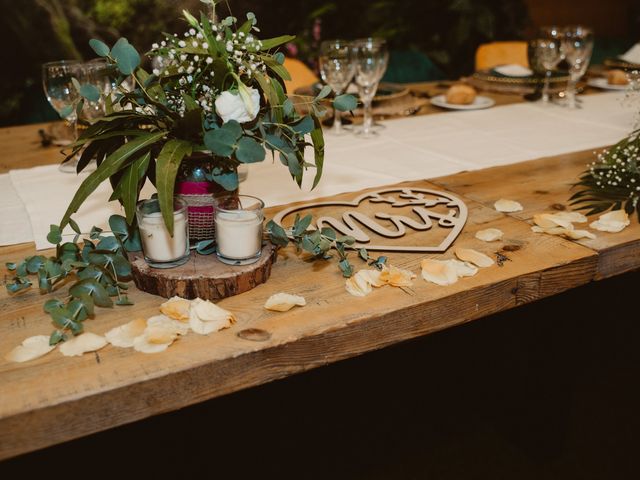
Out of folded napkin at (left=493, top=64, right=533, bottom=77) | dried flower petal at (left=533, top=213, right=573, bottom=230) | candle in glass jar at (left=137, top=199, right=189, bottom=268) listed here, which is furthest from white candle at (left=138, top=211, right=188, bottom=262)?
folded napkin at (left=493, top=64, right=533, bottom=77)

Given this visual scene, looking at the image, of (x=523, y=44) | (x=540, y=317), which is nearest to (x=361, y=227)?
(x=540, y=317)

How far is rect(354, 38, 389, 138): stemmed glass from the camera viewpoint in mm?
1660

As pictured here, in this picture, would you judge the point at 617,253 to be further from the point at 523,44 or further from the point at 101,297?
the point at 523,44

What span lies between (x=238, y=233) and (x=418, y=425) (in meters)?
1.07

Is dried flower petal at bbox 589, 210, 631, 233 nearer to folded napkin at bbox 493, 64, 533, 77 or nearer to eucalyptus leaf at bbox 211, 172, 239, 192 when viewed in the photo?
eucalyptus leaf at bbox 211, 172, 239, 192

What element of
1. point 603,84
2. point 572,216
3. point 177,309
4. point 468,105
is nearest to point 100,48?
point 177,309

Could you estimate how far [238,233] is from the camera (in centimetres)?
85

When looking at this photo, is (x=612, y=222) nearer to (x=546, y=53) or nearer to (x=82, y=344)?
(x=82, y=344)

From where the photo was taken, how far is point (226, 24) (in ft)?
2.72

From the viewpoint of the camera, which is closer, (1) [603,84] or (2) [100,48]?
(2) [100,48]

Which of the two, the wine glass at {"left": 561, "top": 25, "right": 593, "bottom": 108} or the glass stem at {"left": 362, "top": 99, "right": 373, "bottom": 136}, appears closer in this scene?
the glass stem at {"left": 362, "top": 99, "right": 373, "bottom": 136}

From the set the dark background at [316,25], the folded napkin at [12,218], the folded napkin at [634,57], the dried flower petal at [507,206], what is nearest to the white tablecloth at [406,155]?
the folded napkin at [12,218]

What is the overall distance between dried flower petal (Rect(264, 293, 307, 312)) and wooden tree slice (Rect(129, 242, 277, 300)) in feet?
0.17

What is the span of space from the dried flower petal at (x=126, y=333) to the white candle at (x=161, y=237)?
115 mm
